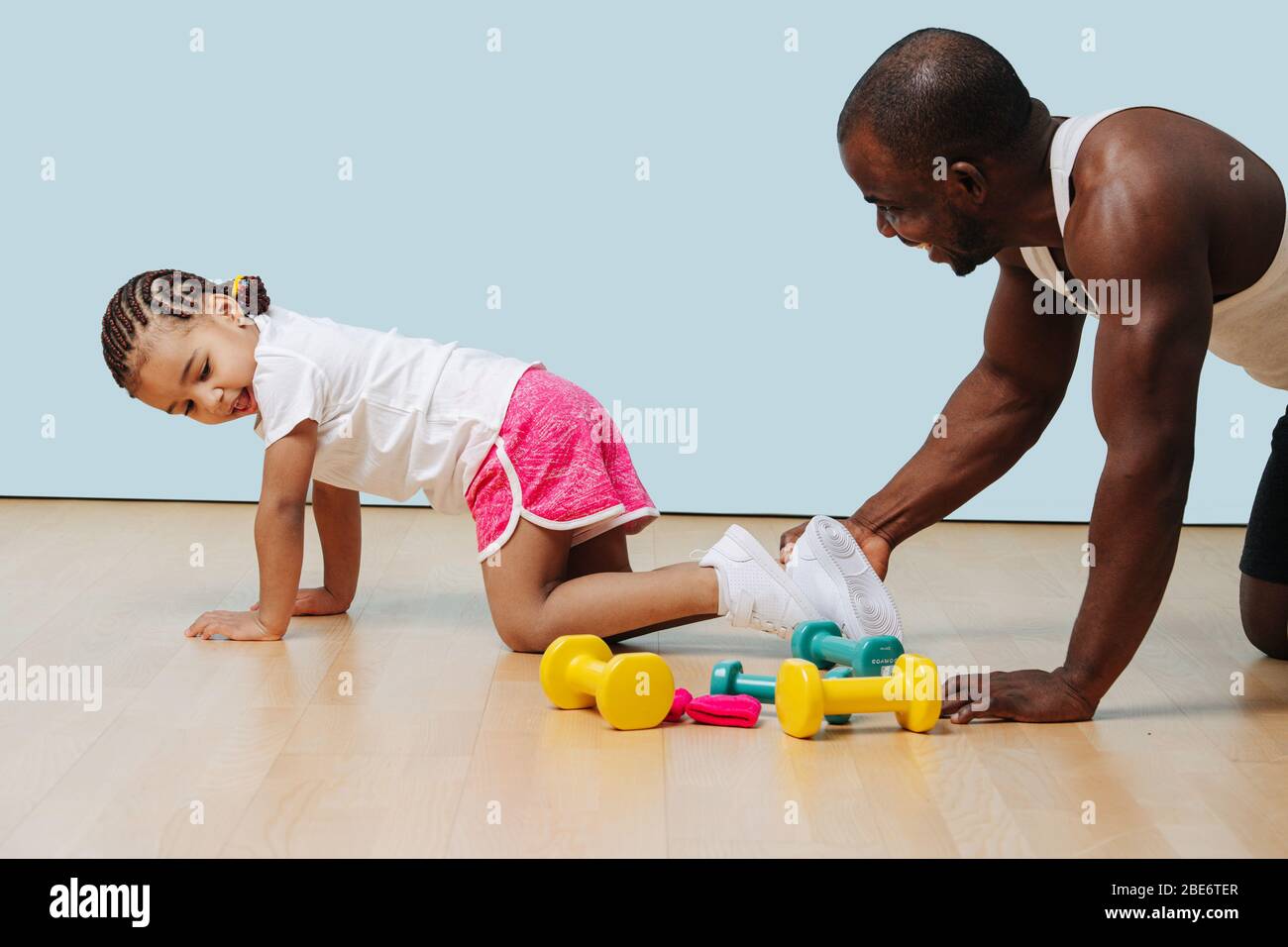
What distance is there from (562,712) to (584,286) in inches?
50.4

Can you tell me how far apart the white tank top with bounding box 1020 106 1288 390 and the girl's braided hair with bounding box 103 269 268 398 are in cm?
92

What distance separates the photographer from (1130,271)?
1314 mm

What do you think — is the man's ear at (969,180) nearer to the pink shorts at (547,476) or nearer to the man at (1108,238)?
the man at (1108,238)

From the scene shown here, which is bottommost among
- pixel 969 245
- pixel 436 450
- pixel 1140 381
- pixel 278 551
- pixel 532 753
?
pixel 532 753

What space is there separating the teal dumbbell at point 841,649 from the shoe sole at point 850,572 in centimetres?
4

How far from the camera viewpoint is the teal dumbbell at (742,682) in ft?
4.93

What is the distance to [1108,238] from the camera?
4.36 ft

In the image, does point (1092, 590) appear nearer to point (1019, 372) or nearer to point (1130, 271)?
point (1130, 271)

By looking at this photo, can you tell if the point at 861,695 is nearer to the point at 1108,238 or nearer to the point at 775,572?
the point at 775,572

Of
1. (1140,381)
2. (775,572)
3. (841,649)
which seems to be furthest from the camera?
(775,572)

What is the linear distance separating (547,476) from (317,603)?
0.38m

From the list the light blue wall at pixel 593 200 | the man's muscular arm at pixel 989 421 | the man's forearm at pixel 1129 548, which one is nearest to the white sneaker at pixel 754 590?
the man's muscular arm at pixel 989 421

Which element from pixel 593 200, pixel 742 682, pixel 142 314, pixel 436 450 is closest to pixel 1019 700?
pixel 742 682
